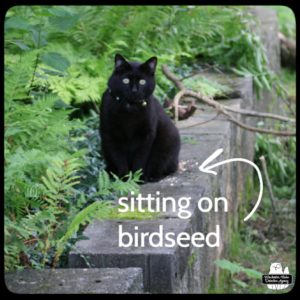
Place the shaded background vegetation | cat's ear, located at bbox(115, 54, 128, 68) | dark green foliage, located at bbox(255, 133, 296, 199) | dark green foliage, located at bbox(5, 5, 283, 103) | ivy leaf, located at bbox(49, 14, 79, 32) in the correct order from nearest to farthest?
the shaded background vegetation, ivy leaf, located at bbox(49, 14, 79, 32), cat's ear, located at bbox(115, 54, 128, 68), dark green foliage, located at bbox(5, 5, 283, 103), dark green foliage, located at bbox(255, 133, 296, 199)

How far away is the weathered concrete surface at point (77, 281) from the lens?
2957 millimetres

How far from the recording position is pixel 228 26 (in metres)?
7.12

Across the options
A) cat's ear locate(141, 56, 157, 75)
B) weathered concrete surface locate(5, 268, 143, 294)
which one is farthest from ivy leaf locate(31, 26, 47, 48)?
weathered concrete surface locate(5, 268, 143, 294)

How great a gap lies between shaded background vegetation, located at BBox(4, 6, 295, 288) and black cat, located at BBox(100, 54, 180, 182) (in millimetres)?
151

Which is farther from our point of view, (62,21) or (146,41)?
(146,41)

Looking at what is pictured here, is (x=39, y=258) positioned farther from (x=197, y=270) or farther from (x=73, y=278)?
(x=197, y=270)

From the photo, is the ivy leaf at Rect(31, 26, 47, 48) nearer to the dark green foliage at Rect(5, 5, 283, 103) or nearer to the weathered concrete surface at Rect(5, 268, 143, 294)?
the dark green foliage at Rect(5, 5, 283, 103)

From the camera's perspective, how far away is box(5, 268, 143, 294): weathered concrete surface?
2957 millimetres

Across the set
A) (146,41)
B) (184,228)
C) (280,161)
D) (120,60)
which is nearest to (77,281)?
(184,228)

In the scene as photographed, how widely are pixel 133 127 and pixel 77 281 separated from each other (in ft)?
Answer: 6.30

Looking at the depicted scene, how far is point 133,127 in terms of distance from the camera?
4.88m

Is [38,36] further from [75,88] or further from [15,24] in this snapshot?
[75,88]

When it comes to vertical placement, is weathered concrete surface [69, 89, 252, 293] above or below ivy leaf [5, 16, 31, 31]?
below
